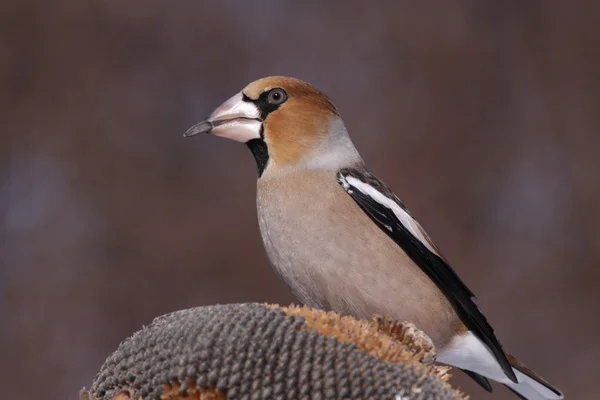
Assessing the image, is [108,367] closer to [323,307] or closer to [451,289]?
[323,307]

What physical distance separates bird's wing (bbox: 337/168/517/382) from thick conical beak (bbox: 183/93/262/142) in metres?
0.13

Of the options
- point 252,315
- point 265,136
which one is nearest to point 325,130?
point 265,136

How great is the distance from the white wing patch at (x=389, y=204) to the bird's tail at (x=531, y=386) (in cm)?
21

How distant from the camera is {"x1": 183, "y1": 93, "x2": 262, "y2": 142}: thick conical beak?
874 mm

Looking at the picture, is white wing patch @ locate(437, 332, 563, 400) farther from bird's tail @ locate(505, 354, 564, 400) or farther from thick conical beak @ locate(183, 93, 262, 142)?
thick conical beak @ locate(183, 93, 262, 142)

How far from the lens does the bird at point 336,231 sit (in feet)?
2.69

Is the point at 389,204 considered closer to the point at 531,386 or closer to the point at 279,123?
the point at 279,123

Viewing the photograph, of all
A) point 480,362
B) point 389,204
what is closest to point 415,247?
point 389,204

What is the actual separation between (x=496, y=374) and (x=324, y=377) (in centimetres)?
56

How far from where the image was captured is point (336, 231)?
32.7 inches

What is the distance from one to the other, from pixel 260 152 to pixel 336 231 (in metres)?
0.17

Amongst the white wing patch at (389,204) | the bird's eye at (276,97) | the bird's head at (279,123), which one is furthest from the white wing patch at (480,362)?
the bird's eye at (276,97)

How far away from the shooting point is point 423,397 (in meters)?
0.49

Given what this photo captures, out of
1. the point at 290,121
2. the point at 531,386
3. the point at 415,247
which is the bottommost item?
the point at 531,386
